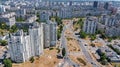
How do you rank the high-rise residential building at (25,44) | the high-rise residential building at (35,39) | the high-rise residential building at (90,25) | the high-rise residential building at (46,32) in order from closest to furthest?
the high-rise residential building at (25,44)
the high-rise residential building at (35,39)
the high-rise residential building at (46,32)
the high-rise residential building at (90,25)

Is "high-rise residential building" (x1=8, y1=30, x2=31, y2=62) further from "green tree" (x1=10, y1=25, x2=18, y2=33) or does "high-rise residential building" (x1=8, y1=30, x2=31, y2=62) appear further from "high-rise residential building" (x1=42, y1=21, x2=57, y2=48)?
"green tree" (x1=10, y1=25, x2=18, y2=33)


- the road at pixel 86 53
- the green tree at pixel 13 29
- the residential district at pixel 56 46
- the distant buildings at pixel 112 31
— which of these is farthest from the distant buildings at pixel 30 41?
the distant buildings at pixel 112 31

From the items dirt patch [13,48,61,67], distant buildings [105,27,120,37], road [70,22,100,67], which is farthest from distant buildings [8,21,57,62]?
distant buildings [105,27,120,37]

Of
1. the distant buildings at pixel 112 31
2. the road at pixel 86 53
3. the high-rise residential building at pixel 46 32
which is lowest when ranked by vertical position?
the road at pixel 86 53

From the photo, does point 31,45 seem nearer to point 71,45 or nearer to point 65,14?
point 71,45

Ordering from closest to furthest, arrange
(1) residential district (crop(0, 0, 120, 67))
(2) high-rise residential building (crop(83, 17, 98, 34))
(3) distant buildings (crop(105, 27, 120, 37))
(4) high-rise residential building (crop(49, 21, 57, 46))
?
(1) residential district (crop(0, 0, 120, 67)) < (4) high-rise residential building (crop(49, 21, 57, 46)) < (3) distant buildings (crop(105, 27, 120, 37)) < (2) high-rise residential building (crop(83, 17, 98, 34))

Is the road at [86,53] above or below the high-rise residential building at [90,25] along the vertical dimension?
below

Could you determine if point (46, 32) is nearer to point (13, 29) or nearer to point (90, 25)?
point (90, 25)

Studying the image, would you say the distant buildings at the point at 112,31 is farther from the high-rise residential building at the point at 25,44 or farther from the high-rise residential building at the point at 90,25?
the high-rise residential building at the point at 25,44
